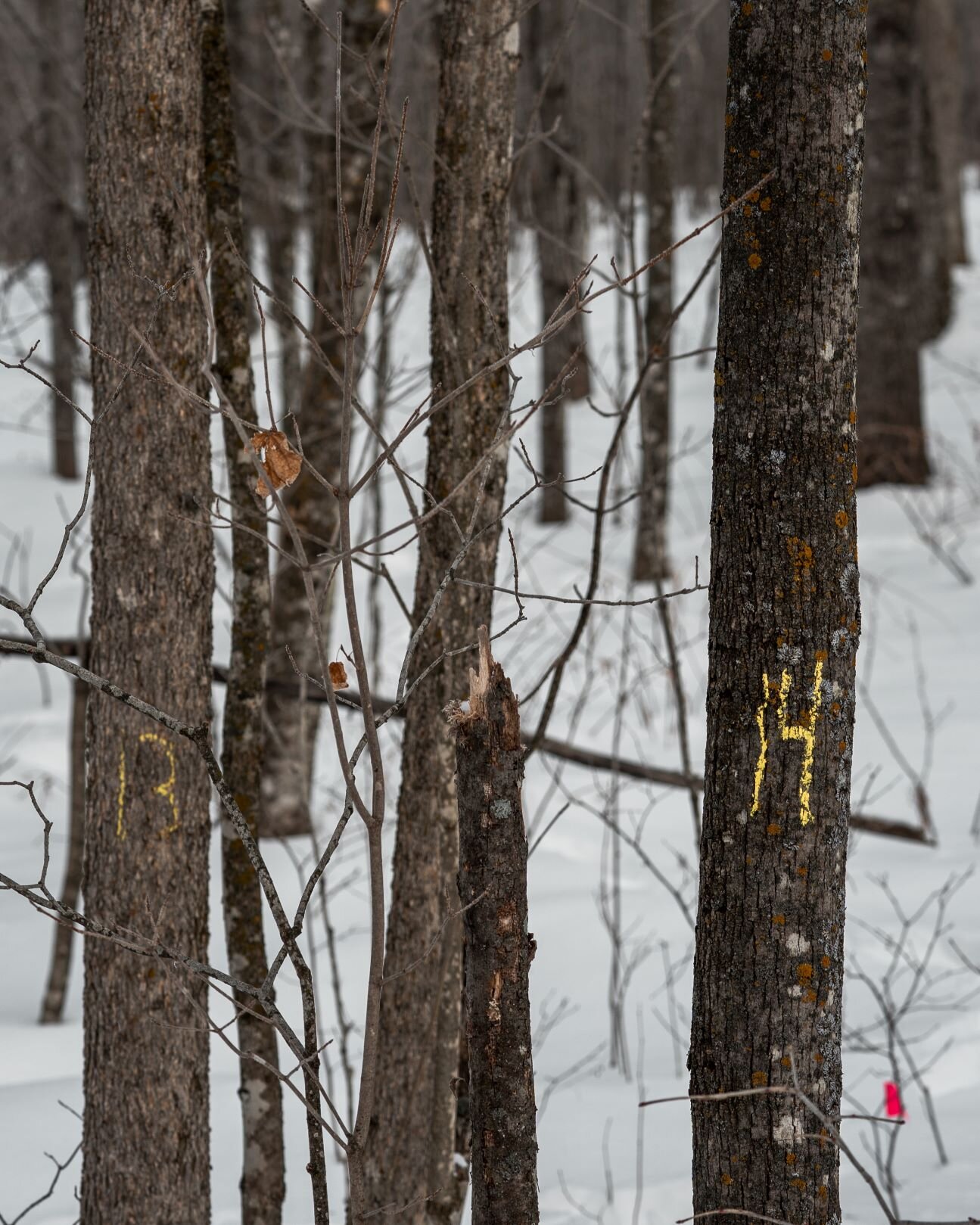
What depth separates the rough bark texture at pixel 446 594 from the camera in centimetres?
294

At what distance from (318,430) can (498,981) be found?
3888mm

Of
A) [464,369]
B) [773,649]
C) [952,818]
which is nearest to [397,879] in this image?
[464,369]

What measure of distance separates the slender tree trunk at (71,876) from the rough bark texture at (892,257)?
646 cm

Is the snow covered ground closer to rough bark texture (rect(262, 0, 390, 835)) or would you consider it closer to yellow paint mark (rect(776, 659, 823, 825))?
rough bark texture (rect(262, 0, 390, 835))

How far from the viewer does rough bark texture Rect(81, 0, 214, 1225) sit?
254 centimetres

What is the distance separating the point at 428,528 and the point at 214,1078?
2.25 metres

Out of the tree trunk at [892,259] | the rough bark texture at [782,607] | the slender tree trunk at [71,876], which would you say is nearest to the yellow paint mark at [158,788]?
the rough bark texture at [782,607]

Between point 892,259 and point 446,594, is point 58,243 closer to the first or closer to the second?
point 892,259

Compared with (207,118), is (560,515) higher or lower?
higher

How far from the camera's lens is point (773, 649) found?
1.85 m

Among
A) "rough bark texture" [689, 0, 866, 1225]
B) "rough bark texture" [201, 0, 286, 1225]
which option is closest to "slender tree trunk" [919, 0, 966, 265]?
"rough bark texture" [201, 0, 286, 1225]

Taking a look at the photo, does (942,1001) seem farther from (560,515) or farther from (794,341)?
(560,515)

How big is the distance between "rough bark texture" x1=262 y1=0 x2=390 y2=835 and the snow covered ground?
0.39 meters

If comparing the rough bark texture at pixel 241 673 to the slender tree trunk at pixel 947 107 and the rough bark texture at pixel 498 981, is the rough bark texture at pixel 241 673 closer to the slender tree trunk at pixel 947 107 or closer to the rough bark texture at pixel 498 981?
the rough bark texture at pixel 498 981
